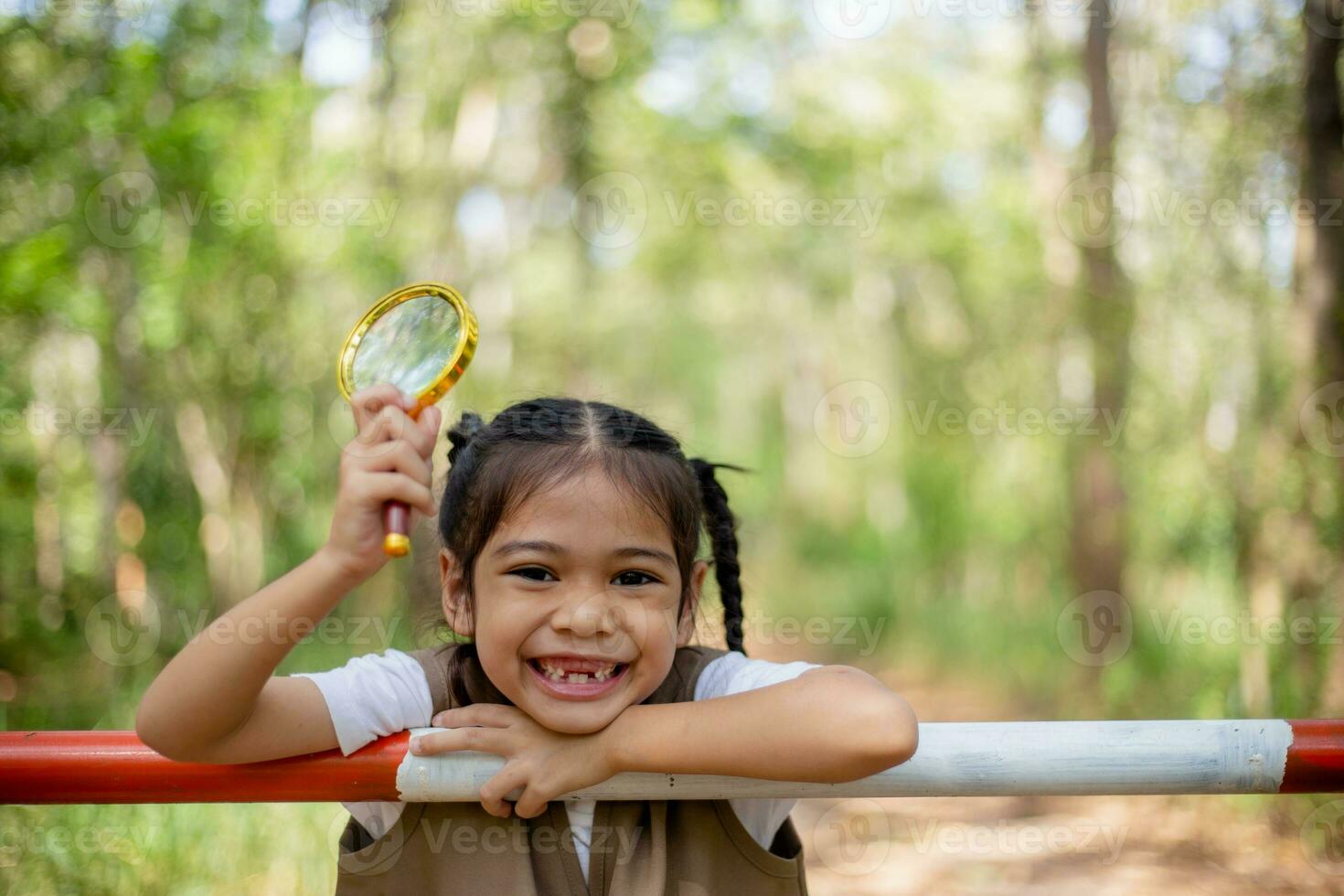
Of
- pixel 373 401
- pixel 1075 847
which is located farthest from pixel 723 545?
pixel 1075 847

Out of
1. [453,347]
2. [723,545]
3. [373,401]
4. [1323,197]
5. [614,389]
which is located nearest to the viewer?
[373,401]

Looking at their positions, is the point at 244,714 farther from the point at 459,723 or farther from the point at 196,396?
the point at 196,396

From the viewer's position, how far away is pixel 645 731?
1.35 meters

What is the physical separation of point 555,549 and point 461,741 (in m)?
0.27

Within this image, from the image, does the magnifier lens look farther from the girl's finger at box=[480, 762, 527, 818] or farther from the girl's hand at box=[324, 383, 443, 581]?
the girl's finger at box=[480, 762, 527, 818]

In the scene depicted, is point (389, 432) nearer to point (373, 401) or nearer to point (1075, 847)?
point (373, 401)

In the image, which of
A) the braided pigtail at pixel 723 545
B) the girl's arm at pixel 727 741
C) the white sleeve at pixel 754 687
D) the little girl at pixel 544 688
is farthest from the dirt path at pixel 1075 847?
the girl's arm at pixel 727 741

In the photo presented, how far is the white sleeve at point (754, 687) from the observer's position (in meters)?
1.51

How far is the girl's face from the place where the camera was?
1435mm

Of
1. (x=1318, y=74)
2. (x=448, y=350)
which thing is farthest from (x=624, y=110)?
(x=448, y=350)

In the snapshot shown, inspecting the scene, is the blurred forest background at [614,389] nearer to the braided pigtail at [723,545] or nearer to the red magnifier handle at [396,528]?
the braided pigtail at [723,545]

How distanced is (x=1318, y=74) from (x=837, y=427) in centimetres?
1205

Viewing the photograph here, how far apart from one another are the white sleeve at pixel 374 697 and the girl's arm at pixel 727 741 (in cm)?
10

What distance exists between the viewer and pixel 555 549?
1465 mm
